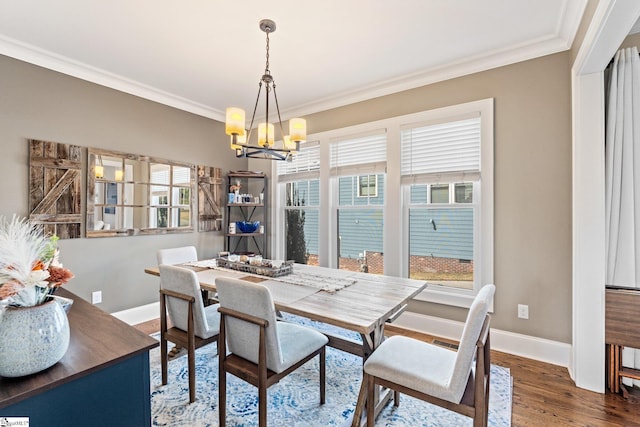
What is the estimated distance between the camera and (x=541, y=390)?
2.09 metres

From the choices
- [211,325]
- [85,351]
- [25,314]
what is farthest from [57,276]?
[211,325]

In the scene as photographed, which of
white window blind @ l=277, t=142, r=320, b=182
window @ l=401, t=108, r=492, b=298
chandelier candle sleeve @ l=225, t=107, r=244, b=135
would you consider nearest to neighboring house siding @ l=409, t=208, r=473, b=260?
window @ l=401, t=108, r=492, b=298

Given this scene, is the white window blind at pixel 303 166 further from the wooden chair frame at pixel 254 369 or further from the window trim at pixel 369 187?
the wooden chair frame at pixel 254 369

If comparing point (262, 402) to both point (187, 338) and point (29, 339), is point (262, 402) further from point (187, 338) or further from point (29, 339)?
point (29, 339)

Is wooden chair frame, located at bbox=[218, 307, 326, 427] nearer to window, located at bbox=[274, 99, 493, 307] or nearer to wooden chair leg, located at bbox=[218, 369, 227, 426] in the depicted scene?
wooden chair leg, located at bbox=[218, 369, 227, 426]

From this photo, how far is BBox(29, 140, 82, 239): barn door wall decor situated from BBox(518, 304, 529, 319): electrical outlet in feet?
14.0

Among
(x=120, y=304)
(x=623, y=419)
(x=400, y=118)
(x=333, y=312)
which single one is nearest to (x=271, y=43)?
(x=400, y=118)

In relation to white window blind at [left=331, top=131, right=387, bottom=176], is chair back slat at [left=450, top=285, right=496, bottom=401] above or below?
below

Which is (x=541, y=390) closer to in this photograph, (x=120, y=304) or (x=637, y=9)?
(x=637, y=9)

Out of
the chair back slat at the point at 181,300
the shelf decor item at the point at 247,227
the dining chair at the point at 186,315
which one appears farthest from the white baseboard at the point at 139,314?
Answer: the chair back slat at the point at 181,300

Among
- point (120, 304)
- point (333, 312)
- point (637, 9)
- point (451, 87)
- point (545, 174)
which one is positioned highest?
point (451, 87)

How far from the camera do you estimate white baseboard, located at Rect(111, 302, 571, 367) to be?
2.43 meters

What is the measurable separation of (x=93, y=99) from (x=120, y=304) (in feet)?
7.24

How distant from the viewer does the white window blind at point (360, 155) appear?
3.38m
